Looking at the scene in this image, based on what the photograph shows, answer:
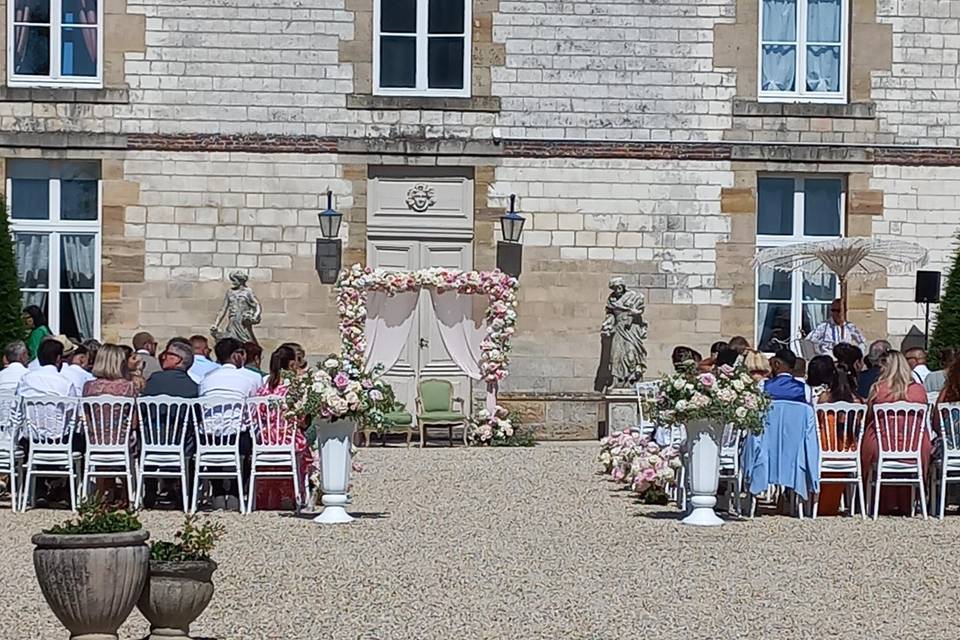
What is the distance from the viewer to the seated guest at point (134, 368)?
13320mm

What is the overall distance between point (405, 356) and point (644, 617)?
1118 centimetres

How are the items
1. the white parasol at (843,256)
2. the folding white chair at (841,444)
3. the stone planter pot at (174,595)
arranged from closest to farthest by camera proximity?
the stone planter pot at (174,595), the folding white chair at (841,444), the white parasol at (843,256)

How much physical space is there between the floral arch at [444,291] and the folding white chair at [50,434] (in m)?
6.51

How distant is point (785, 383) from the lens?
1247 centimetres

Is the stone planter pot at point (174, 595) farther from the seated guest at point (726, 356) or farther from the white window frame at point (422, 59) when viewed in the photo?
the white window frame at point (422, 59)

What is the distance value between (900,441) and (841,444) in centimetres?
37

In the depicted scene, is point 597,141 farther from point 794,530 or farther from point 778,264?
point 794,530

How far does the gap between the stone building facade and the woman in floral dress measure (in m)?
6.43

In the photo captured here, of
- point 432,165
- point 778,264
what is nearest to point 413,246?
point 432,165

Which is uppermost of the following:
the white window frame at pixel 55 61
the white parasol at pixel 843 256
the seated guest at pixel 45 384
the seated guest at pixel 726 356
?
the white window frame at pixel 55 61

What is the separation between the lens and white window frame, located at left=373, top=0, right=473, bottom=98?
1950 cm

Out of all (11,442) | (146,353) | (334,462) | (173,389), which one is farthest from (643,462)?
(146,353)

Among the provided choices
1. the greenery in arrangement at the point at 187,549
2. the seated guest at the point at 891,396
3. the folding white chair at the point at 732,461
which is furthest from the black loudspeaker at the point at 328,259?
the greenery in arrangement at the point at 187,549

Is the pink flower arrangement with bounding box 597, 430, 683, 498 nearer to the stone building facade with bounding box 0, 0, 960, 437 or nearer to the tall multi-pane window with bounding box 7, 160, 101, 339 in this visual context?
the stone building facade with bounding box 0, 0, 960, 437
